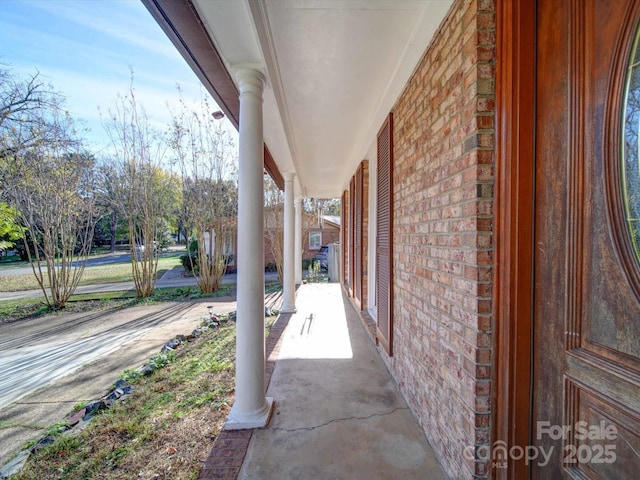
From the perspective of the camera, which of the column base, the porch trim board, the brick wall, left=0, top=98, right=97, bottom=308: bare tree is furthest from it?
left=0, top=98, right=97, bottom=308: bare tree

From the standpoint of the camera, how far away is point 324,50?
6.91ft

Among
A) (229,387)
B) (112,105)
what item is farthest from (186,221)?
(229,387)

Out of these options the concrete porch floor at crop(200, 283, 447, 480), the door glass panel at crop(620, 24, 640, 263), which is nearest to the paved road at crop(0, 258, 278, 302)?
the concrete porch floor at crop(200, 283, 447, 480)

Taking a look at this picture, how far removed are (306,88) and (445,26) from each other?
1.40 metres

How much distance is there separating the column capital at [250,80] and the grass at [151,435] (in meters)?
2.64

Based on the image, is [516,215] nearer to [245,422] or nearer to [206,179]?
[245,422]

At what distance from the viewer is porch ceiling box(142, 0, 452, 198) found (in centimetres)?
164

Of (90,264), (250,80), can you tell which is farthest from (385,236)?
(90,264)

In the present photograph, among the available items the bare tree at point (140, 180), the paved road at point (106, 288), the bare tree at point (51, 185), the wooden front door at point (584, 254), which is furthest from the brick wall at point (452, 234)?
the paved road at point (106, 288)

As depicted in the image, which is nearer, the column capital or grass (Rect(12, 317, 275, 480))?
grass (Rect(12, 317, 275, 480))

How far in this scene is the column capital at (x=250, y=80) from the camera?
207 centimetres

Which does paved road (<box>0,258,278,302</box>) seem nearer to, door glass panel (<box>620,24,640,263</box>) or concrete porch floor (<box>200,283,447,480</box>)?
concrete porch floor (<box>200,283,447,480</box>)

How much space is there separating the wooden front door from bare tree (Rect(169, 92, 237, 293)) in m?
7.77

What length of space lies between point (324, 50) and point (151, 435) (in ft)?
10.6
